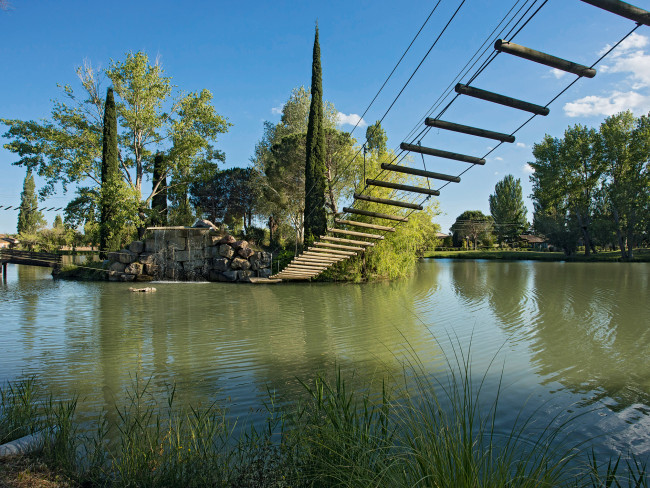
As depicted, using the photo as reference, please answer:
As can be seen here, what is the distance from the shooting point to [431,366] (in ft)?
15.9

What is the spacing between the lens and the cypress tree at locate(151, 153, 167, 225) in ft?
72.4

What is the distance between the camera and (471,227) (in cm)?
4931

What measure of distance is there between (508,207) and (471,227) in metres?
7.04

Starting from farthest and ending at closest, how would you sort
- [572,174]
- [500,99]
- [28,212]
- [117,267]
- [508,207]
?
[508,207] → [28,212] → [572,174] → [117,267] → [500,99]

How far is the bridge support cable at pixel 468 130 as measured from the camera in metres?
4.72

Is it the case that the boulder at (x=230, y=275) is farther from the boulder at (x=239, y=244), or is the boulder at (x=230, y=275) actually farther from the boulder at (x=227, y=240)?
the boulder at (x=227, y=240)

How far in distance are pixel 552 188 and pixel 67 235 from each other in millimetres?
38561

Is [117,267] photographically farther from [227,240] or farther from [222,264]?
[227,240]

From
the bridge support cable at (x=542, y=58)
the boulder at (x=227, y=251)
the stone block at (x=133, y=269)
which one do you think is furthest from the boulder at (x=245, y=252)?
the bridge support cable at (x=542, y=58)

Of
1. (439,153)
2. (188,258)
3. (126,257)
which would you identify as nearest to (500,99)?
(439,153)

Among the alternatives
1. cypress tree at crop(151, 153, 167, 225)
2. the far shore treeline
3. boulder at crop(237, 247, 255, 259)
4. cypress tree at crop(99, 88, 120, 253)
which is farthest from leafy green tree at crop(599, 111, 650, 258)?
cypress tree at crop(99, 88, 120, 253)

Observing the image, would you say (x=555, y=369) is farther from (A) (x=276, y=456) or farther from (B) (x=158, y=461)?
(B) (x=158, y=461)

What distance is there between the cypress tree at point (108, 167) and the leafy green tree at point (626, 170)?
32.8m

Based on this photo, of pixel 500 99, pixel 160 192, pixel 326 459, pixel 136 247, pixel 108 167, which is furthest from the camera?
pixel 160 192
